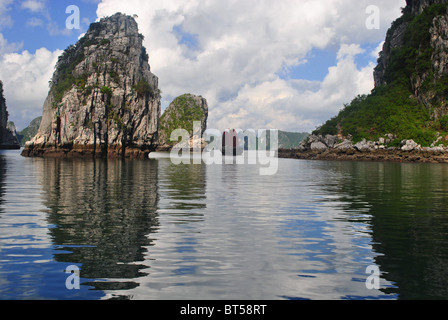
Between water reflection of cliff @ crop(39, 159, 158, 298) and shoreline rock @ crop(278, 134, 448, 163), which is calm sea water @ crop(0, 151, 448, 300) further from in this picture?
shoreline rock @ crop(278, 134, 448, 163)

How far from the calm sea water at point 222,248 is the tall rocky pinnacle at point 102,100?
241 feet

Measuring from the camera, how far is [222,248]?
1234cm

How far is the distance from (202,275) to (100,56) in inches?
4130

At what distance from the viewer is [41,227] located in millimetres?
15258

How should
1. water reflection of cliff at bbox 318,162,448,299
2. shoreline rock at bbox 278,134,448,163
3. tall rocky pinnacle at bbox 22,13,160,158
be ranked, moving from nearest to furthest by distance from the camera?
water reflection of cliff at bbox 318,162,448,299 → tall rocky pinnacle at bbox 22,13,160,158 → shoreline rock at bbox 278,134,448,163

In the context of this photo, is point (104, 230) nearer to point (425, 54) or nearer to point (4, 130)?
point (425, 54)

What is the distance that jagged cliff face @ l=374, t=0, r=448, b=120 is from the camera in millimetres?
110875

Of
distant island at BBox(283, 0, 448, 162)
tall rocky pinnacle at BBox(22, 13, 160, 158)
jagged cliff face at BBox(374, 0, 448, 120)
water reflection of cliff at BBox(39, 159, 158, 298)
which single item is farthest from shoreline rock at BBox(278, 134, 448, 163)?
water reflection of cliff at BBox(39, 159, 158, 298)

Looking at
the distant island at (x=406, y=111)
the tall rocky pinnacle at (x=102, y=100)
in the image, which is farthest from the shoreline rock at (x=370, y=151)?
the tall rocky pinnacle at (x=102, y=100)

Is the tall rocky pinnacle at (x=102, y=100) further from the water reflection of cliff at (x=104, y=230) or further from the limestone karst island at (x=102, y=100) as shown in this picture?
the water reflection of cliff at (x=104, y=230)

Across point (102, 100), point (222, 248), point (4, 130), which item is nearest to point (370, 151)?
point (102, 100)

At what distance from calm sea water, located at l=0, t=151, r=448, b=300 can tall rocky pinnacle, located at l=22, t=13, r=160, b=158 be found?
7331cm

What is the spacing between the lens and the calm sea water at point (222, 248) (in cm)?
877
